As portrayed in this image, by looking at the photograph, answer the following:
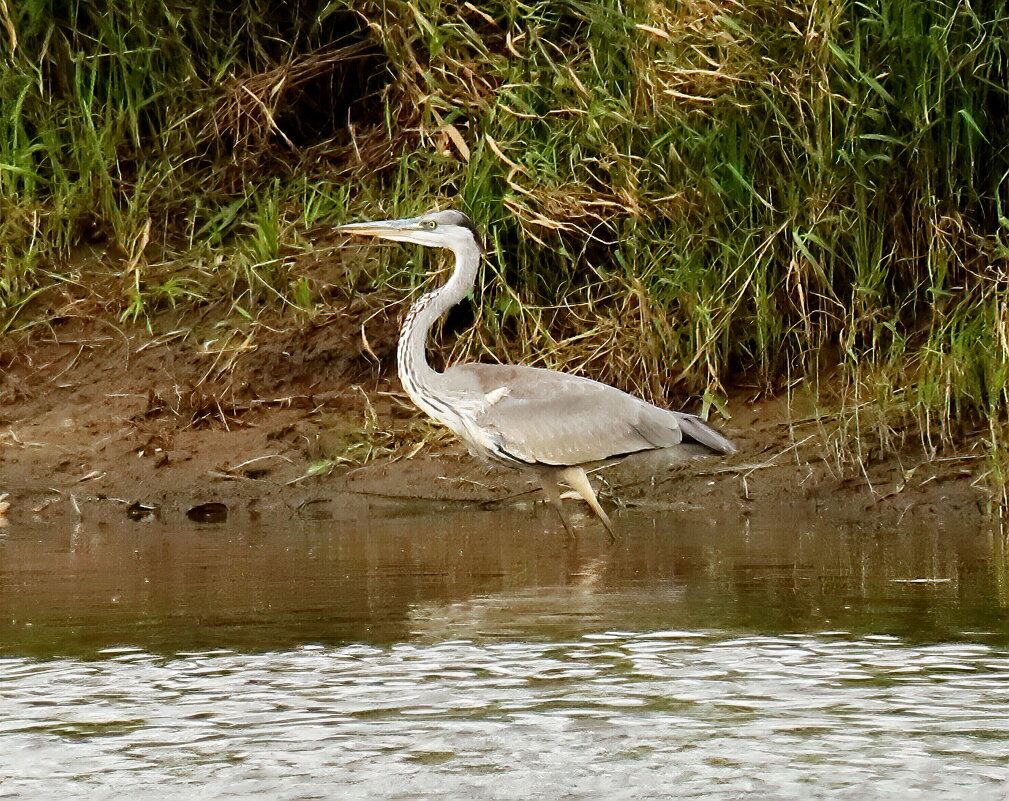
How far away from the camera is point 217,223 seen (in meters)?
10.1

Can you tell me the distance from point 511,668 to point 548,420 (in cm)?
301

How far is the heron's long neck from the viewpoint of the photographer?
25.1 ft

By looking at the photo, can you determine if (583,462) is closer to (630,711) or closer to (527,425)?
(527,425)

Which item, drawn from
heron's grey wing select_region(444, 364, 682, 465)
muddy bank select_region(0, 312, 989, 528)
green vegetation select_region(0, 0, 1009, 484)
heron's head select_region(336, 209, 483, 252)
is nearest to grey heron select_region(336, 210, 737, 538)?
heron's grey wing select_region(444, 364, 682, 465)

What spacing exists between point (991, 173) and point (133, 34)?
4902mm

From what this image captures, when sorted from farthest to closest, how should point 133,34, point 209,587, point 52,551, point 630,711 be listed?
point 133,34 → point 52,551 → point 209,587 → point 630,711

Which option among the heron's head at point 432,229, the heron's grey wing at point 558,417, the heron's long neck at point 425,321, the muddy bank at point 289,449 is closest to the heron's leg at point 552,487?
the heron's grey wing at point 558,417

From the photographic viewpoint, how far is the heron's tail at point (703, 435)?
297 inches

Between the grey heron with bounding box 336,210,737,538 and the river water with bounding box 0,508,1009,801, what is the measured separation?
1.46 feet

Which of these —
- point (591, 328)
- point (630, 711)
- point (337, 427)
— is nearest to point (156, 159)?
point (337, 427)

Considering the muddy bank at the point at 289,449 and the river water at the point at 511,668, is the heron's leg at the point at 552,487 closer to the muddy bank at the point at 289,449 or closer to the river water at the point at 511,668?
the river water at the point at 511,668

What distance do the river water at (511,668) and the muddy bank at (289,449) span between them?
70cm

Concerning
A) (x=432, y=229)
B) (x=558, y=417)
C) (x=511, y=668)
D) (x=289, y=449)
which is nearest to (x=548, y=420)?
(x=558, y=417)

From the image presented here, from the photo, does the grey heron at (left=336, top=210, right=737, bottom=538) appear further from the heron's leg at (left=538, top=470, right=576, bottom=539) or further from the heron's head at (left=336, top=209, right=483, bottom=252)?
the heron's head at (left=336, top=209, right=483, bottom=252)
